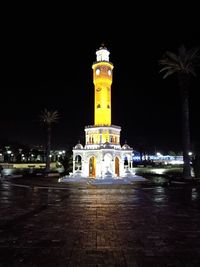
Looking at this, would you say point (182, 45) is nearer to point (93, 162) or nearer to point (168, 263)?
point (93, 162)

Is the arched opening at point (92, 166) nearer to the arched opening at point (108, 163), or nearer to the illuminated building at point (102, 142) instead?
the illuminated building at point (102, 142)

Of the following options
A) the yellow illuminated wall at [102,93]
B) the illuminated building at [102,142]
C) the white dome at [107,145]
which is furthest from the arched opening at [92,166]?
the yellow illuminated wall at [102,93]

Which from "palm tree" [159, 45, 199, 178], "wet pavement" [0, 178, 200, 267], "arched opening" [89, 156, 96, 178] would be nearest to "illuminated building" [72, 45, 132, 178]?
"arched opening" [89, 156, 96, 178]

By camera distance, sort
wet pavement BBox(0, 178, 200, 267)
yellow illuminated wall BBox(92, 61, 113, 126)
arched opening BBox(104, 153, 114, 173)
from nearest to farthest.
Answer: wet pavement BBox(0, 178, 200, 267)
arched opening BBox(104, 153, 114, 173)
yellow illuminated wall BBox(92, 61, 113, 126)

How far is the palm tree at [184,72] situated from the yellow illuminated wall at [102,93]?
1127cm

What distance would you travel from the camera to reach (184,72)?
110ft

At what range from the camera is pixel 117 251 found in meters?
7.67

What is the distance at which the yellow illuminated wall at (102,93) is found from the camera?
42281 mm

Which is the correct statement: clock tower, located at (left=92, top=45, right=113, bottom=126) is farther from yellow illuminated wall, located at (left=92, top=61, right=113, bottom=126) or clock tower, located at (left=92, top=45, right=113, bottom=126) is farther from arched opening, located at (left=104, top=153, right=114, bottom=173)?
arched opening, located at (left=104, top=153, right=114, bottom=173)

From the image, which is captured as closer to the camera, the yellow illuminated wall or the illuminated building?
the illuminated building

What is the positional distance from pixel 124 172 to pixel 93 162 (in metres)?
5.34

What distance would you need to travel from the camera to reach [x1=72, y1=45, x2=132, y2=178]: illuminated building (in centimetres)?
3973

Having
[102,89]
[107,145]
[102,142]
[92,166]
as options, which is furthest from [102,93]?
[92,166]

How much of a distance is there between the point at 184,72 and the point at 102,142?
1588 centimetres
